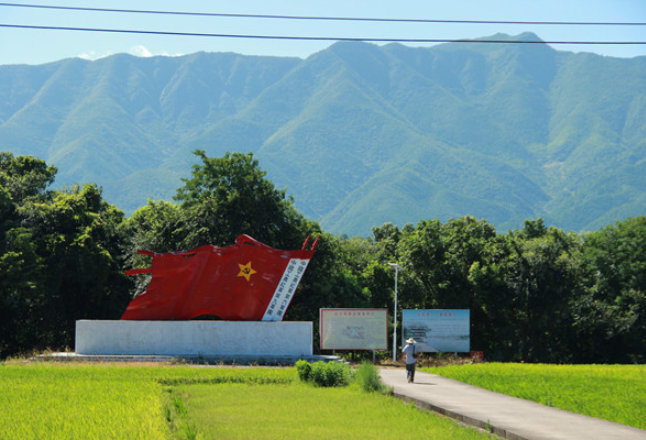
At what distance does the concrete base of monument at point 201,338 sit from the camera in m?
26.9

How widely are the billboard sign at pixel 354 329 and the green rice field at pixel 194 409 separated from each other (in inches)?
251

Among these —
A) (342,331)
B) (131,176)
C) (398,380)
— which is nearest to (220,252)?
(342,331)

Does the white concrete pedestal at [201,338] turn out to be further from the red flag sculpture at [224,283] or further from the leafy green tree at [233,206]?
the leafy green tree at [233,206]

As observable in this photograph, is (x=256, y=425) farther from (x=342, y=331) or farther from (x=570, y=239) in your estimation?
(x=570, y=239)

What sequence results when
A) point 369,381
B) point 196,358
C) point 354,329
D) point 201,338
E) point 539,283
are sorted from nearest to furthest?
point 369,381
point 196,358
point 201,338
point 354,329
point 539,283

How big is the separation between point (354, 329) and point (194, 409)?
44.3 feet

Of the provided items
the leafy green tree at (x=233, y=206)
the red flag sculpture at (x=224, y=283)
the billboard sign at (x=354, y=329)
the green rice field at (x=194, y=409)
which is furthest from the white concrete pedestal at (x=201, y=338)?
the leafy green tree at (x=233, y=206)

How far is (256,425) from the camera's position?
41.5ft

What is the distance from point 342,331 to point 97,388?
39.9 ft

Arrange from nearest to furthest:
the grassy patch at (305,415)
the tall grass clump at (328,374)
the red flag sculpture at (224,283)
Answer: the grassy patch at (305,415) < the tall grass clump at (328,374) < the red flag sculpture at (224,283)

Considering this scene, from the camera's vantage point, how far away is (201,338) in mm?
27062

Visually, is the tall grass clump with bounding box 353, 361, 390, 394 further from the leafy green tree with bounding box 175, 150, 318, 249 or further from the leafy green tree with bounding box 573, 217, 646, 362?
the leafy green tree with bounding box 573, 217, 646, 362

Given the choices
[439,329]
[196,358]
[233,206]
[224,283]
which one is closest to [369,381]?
[196,358]

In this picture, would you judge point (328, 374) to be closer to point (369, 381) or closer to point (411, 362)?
point (369, 381)
